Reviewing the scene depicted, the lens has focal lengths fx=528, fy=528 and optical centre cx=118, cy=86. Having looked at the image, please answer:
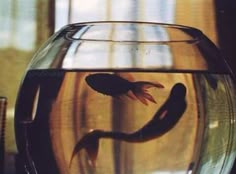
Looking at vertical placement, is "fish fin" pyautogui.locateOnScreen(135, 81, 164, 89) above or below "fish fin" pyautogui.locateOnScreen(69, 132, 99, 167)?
above

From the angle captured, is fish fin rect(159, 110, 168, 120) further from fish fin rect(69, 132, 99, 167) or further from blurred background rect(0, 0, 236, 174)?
blurred background rect(0, 0, 236, 174)

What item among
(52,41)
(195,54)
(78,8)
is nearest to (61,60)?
(52,41)

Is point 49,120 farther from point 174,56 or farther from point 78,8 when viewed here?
point 78,8

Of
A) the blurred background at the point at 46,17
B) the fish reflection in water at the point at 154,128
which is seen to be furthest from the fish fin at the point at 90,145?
the blurred background at the point at 46,17

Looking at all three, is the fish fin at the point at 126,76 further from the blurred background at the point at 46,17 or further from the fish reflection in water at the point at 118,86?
the blurred background at the point at 46,17

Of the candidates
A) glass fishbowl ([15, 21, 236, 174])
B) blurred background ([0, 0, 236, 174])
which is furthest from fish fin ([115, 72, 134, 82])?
blurred background ([0, 0, 236, 174])
